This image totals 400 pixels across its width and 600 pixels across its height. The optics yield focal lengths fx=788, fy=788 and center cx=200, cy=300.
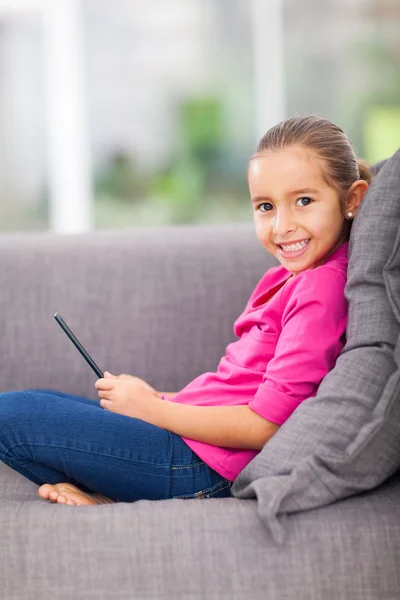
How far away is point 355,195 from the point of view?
4.53ft

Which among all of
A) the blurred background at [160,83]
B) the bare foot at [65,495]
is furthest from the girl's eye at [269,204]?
the blurred background at [160,83]

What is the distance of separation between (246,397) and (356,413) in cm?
25

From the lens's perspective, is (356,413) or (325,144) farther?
(325,144)

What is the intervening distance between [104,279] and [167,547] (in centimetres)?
84

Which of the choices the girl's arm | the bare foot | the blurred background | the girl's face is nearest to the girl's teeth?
the girl's face

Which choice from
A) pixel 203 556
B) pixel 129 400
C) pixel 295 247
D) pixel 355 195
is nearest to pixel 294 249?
pixel 295 247

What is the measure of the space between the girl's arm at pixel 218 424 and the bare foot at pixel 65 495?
17 centimetres

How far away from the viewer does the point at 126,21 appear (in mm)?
4734

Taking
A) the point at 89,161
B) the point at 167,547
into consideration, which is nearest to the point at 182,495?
the point at 167,547

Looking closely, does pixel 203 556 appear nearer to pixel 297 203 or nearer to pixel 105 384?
pixel 105 384

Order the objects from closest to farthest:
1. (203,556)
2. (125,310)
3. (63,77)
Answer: (203,556), (125,310), (63,77)

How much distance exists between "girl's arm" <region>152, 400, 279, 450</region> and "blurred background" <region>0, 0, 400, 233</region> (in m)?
3.67

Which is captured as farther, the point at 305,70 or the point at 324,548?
the point at 305,70

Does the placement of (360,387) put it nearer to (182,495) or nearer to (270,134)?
(182,495)
